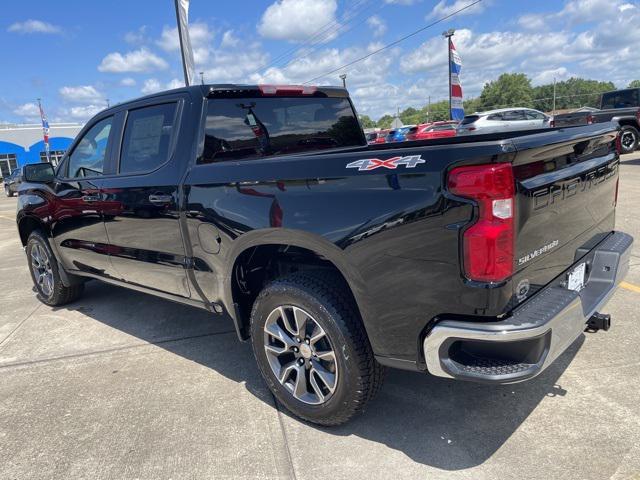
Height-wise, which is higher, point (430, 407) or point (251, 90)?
point (251, 90)

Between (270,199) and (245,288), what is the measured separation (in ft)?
2.48

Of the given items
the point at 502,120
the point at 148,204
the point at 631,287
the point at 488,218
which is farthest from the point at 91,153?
the point at 502,120

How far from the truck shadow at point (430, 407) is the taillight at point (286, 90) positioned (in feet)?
6.56

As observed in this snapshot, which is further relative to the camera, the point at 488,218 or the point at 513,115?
the point at 513,115

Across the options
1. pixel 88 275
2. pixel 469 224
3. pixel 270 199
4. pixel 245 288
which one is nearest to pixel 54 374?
pixel 88 275

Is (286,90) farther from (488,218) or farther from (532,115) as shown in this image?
(532,115)

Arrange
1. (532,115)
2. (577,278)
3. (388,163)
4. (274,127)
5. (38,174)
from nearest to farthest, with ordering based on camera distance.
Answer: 1. (388,163)
2. (577,278)
3. (274,127)
4. (38,174)
5. (532,115)

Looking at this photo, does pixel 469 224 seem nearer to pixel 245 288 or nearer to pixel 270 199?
pixel 270 199

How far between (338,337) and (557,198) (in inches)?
49.7

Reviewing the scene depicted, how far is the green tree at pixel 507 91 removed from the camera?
319 ft

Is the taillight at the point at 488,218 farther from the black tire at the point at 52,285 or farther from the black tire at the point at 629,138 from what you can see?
the black tire at the point at 629,138

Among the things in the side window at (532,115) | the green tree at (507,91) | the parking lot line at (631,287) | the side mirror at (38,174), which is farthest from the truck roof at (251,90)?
the green tree at (507,91)

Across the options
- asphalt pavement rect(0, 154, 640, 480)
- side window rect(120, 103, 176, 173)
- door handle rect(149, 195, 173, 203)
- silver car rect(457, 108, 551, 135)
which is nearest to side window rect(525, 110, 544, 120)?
silver car rect(457, 108, 551, 135)

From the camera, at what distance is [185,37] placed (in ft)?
39.0
